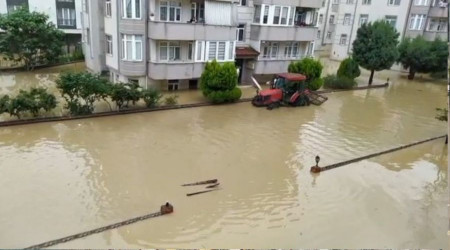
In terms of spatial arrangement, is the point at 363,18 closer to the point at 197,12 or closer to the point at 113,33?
the point at 197,12

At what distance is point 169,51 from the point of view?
20.6 m

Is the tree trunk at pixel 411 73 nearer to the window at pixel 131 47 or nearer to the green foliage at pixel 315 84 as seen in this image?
the green foliage at pixel 315 84

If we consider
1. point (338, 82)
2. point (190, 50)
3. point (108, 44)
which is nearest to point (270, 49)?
point (338, 82)

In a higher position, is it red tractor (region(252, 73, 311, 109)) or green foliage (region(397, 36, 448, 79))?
green foliage (region(397, 36, 448, 79))

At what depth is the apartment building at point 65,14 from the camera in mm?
30734

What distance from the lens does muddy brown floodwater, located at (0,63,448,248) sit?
845cm

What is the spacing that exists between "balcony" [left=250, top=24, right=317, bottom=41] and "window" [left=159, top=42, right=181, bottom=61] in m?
6.18

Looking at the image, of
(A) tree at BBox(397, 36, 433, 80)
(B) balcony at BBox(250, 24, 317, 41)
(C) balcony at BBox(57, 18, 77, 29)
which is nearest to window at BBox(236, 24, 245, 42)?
(B) balcony at BBox(250, 24, 317, 41)

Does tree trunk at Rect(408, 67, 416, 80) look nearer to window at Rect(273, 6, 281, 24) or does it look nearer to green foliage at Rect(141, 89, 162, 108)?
window at Rect(273, 6, 281, 24)

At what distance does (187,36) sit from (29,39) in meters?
11.5

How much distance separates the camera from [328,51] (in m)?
45.6

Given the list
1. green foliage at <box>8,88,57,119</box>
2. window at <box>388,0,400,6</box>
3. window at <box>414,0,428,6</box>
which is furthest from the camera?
window at <box>388,0,400,6</box>

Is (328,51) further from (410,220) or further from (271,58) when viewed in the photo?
(410,220)

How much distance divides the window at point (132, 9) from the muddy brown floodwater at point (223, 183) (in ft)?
18.9
